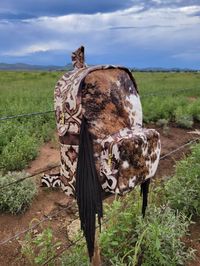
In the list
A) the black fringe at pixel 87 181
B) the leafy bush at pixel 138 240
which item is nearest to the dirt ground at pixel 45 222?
the leafy bush at pixel 138 240

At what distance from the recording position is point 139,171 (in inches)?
109

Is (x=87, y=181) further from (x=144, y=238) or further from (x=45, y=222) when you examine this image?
(x=45, y=222)

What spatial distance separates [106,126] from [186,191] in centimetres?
216

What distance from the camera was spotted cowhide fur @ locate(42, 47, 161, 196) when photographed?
263 centimetres

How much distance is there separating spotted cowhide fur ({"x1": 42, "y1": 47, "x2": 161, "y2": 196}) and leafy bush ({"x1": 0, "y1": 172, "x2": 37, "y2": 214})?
2395 mm

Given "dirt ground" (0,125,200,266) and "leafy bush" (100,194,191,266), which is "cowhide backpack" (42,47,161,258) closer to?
"leafy bush" (100,194,191,266)

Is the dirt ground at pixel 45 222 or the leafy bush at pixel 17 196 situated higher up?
the leafy bush at pixel 17 196

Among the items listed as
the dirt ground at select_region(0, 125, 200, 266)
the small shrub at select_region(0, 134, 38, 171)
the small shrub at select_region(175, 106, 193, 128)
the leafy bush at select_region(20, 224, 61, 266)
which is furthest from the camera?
the small shrub at select_region(175, 106, 193, 128)

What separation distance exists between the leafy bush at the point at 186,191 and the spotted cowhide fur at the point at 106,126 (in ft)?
5.87

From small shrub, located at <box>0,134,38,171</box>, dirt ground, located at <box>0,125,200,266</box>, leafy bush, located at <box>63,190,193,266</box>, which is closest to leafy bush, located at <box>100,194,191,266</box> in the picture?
leafy bush, located at <box>63,190,193,266</box>

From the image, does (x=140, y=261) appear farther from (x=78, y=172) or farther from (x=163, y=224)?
(x=78, y=172)

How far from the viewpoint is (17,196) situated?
17.0 feet

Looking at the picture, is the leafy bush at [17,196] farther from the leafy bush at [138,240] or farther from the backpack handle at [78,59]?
the backpack handle at [78,59]

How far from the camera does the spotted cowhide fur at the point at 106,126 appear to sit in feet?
8.64
